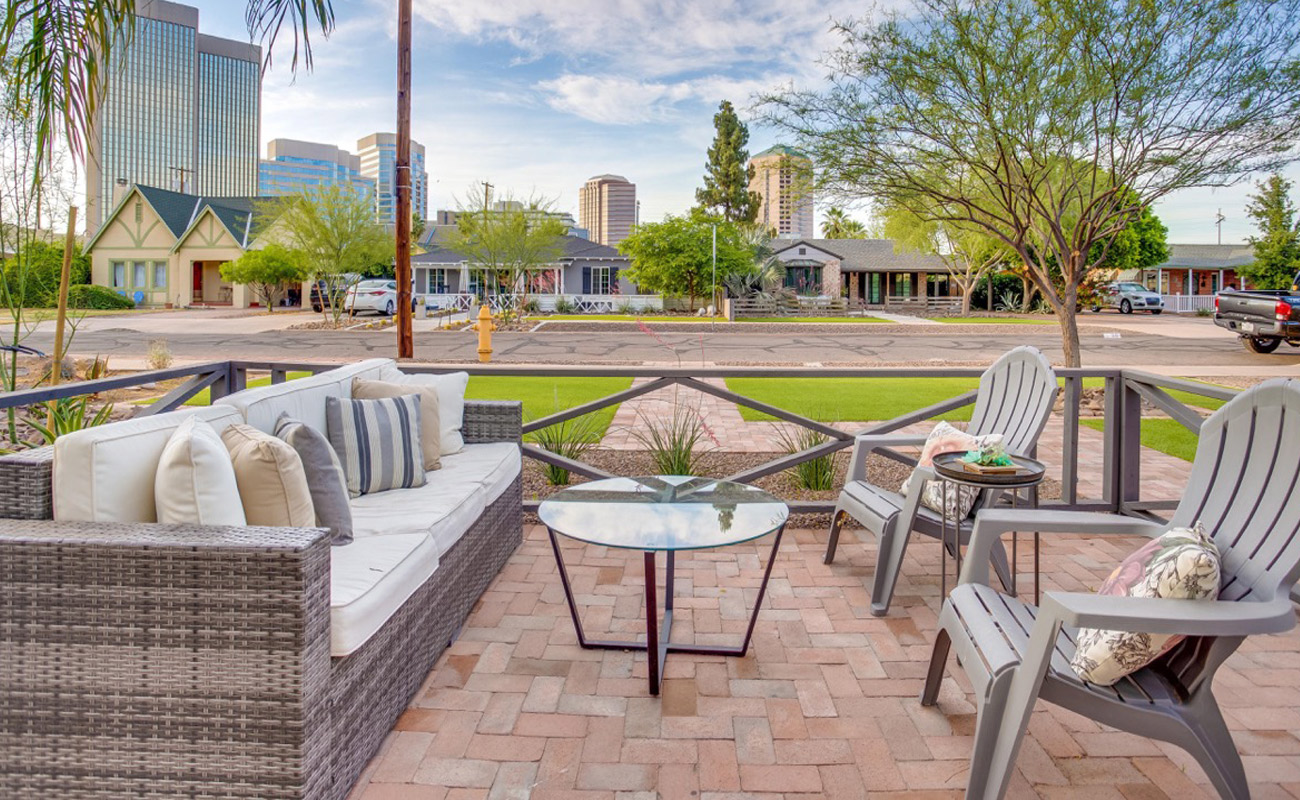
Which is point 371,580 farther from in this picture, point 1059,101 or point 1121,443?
point 1059,101

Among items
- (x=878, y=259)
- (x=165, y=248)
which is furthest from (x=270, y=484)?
(x=878, y=259)

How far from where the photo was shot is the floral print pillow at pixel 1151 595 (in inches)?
80.1

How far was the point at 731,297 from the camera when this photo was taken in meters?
31.6

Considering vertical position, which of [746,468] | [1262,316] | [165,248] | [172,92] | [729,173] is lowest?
[746,468]

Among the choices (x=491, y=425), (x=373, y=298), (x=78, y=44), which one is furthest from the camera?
(x=373, y=298)

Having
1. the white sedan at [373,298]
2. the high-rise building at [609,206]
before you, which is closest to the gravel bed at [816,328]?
the white sedan at [373,298]

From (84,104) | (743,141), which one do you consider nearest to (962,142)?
(84,104)

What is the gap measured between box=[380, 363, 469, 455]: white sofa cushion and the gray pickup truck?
1702 centimetres

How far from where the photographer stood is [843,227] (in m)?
66.4

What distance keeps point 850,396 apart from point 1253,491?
8.44 meters

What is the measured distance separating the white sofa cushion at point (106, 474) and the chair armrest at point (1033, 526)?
96.3 inches

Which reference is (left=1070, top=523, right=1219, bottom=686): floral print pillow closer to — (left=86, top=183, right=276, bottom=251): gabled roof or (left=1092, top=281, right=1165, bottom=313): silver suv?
(left=86, top=183, right=276, bottom=251): gabled roof

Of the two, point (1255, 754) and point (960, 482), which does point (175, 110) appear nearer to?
point (960, 482)

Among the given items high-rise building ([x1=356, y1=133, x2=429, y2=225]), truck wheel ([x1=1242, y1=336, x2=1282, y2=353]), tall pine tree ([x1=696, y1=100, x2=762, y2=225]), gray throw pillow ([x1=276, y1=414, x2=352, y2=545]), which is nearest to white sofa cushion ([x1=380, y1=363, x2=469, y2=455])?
gray throw pillow ([x1=276, y1=414, x2=352, y2=545])
